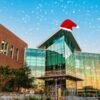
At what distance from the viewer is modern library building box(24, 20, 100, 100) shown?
4791 cm

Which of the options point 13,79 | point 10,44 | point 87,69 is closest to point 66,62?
point 87,69

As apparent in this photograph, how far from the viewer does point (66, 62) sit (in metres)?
48.5

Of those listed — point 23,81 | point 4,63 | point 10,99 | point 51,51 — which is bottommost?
point 10,99

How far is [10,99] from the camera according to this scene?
81.2ft

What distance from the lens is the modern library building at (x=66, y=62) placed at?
47.9 metres

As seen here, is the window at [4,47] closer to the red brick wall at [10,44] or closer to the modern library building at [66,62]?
the red brick wall at [10,44]

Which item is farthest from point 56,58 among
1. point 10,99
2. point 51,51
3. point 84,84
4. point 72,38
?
point 10,99

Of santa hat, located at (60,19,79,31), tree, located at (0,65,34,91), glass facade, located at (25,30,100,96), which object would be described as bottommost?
tree, located at (0,65,34,91)

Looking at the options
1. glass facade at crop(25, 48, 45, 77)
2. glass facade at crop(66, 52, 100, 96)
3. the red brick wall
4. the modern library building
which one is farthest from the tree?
glass facade at crop(66, 52, 100, 96)

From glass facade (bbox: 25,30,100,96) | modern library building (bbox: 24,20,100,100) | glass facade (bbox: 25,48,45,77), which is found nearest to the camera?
modern library building (bbox: 24,20,100,100)

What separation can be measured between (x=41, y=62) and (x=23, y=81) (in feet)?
54.3

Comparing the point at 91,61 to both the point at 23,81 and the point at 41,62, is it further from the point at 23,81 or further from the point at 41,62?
the point at 23,81

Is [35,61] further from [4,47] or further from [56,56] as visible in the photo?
Result: [4,47]

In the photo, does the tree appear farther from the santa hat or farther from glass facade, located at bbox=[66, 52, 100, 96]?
glass facade, located at bbox=[66, 52, 100, 96]
